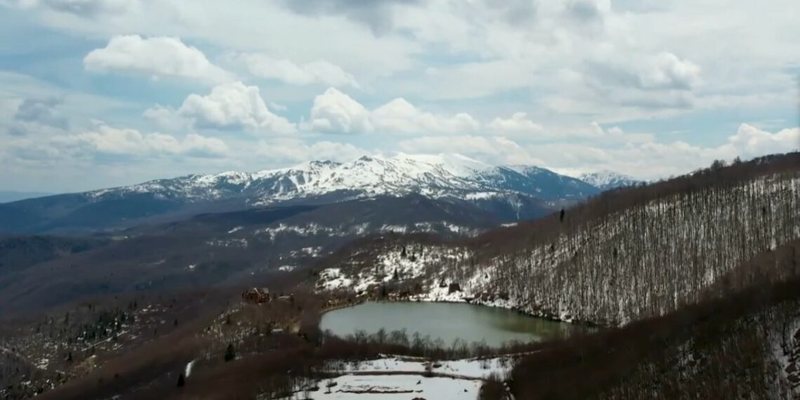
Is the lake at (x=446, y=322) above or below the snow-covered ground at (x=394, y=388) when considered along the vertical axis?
below

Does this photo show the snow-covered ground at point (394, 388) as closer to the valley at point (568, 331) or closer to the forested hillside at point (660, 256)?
the valley at point (568, 331)

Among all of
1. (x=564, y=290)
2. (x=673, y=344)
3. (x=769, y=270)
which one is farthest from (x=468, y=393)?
(x=564, y=290)

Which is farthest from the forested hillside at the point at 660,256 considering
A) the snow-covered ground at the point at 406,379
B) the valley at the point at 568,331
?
the snow-covered ground at the point at 406,379

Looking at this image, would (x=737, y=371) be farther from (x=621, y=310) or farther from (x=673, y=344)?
(x=621, y=310)

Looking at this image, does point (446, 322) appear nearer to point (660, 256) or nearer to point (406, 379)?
point (660, 256)

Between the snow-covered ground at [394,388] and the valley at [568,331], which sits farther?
the snow-covered ground at [394,388]

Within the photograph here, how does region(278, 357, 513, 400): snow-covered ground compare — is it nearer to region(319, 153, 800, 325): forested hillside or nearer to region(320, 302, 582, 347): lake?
region(320, 302, 582, 347): lake

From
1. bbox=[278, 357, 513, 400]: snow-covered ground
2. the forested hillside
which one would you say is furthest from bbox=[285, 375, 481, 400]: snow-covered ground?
the forested hillside

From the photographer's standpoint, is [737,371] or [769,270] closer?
[737,371]
